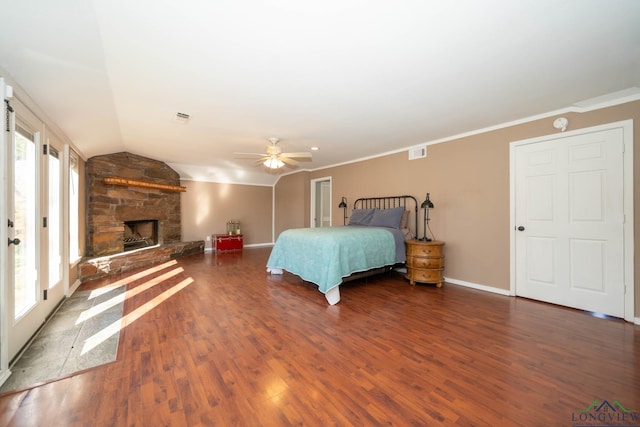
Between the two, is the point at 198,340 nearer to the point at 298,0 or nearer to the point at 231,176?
the point at 298,0

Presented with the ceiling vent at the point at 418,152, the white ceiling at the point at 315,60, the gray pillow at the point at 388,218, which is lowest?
the gray pillow at the point at 388,218

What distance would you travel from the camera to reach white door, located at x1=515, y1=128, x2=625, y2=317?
8.59 feet

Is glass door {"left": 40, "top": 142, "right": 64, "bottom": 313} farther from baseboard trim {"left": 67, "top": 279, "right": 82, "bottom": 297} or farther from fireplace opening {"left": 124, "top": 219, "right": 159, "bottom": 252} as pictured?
fireplace opening {"left": 124, "top": 219, "right": 159, "bottom": 252}

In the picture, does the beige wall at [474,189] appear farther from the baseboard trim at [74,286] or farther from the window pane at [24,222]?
the baseboard trim at [74,286]

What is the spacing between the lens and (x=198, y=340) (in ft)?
7.07

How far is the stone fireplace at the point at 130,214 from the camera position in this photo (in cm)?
459

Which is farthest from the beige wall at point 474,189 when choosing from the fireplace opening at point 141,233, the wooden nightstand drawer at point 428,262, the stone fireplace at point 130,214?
the fireplace opening at point 141,233

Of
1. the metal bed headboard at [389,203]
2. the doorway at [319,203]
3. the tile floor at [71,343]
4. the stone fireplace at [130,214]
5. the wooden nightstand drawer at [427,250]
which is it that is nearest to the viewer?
the tile floor at [71,343]

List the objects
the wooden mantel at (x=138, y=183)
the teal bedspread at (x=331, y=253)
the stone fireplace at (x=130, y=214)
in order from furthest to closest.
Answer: the wooden mantel at (x=138, y=183) → the stone fireplace at (x=130, y=214) → the teal bedspread at (x=331, y=253)

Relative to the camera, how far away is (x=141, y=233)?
6102mm

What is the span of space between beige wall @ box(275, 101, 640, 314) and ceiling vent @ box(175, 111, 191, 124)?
11.7 feet

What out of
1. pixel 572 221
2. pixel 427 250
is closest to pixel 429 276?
pixel 427 250

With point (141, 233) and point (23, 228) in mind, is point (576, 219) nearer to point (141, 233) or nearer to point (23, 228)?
point (23, 228)

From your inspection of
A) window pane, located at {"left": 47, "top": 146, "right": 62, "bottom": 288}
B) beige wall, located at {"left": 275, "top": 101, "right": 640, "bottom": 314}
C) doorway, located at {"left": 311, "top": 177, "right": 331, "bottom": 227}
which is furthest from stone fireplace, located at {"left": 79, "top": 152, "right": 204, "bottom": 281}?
beige wall, located at {"left": 275, "top": 101, "right": 640, "bottom": 314}
